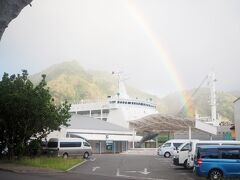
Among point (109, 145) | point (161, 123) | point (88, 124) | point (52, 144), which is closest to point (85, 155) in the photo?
point (52, 144)

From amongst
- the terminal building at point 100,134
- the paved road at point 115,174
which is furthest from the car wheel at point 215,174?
the terminal building at point 100,134

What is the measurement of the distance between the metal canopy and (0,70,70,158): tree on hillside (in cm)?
2730

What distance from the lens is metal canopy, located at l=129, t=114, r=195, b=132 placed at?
183 feet

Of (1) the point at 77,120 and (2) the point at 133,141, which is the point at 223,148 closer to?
(1) the point at 77,120

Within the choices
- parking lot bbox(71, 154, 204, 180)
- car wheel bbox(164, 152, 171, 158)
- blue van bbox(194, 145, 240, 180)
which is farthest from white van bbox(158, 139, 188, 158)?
blue van bbox(194, 145, 240, 180)

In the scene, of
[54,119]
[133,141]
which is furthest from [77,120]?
[54,119]

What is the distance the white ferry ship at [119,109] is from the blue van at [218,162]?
53.1 meters

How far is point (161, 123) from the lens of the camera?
5984 cm

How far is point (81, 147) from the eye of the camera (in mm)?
34938

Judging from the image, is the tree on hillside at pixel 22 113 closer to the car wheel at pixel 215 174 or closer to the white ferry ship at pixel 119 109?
the car wheel at pixel 215 174

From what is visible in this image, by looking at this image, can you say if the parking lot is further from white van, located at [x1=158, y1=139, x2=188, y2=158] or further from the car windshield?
white van, located at [x1=158, y1=139, x2=188, y2=158]

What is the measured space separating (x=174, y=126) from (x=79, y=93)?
138010 millimetres

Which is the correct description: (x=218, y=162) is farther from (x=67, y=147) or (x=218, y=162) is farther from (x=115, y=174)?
(x=67, y=147)

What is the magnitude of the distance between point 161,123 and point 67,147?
2821 cm
